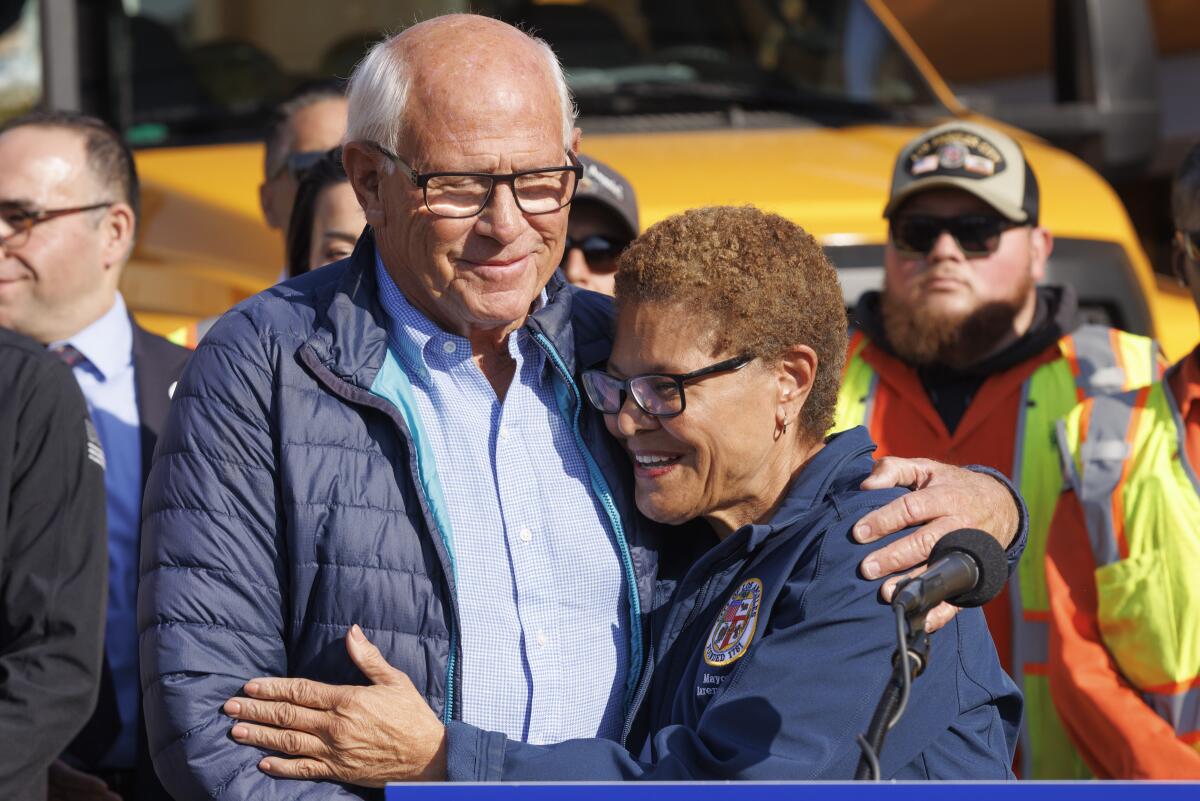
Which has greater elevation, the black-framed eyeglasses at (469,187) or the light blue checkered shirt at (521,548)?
the black-framed eyeglasses at (469,187)

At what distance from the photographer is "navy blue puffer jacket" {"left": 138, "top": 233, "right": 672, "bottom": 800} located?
2539mm

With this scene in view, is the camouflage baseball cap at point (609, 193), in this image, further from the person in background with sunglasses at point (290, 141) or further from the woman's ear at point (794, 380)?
the woman's ear at point (794, 380)

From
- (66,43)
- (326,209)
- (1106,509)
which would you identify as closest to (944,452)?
(1106,509)

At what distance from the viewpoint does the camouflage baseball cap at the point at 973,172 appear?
14.6 ft

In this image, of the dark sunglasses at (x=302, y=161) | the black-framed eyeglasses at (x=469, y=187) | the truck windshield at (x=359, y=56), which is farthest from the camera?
the truck windshield at (x=359, y=56)

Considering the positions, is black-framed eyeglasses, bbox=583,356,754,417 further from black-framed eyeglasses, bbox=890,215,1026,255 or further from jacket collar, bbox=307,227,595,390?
black-framed eyeglasses, bbox=890,215,1026,255

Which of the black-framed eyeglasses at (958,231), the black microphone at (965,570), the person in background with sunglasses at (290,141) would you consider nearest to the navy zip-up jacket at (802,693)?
the black microphone at (965,570)

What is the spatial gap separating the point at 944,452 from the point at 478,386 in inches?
72.3

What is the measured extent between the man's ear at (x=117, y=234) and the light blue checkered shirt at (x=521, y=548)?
1.74 meters

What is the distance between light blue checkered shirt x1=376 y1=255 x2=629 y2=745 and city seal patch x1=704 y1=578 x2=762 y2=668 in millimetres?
214

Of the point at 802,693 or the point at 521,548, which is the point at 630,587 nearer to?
the point at 521,548

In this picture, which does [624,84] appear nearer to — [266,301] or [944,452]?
[944,452]

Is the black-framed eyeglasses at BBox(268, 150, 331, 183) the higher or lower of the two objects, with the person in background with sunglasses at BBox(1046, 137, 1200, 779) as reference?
higher

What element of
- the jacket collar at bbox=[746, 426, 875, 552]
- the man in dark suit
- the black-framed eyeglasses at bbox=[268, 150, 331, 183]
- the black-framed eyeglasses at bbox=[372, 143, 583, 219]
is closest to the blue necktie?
the man in dark suit
